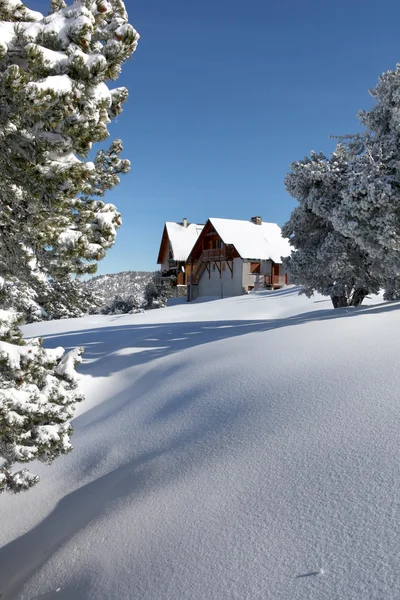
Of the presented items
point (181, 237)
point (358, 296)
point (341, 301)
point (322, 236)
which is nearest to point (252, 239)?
point (181, 237)

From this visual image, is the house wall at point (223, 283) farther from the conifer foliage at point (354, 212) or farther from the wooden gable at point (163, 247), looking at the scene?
the conifer foliage at point (354, 212)

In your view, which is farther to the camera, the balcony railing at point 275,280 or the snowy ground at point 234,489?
the balcony railing at point 275,280

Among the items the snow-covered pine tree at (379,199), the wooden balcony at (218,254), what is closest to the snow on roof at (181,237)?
the wooden balcony at (218,254)

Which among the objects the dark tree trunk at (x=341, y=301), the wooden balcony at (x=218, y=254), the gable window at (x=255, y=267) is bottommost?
the dark tree trunk at (x=341, y=301)

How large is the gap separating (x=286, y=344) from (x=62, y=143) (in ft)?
23.3

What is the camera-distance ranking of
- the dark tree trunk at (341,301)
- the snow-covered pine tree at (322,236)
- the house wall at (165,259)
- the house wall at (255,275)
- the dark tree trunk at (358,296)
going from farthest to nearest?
the house wall at (165,259), the house wall at (255,275), the dark tree trunk at (341,301), the dark tree trunk at (358,296), the snow-covered pine tree at (322,236)

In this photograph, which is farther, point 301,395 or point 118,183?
point 118,183

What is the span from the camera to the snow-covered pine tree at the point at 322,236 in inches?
603

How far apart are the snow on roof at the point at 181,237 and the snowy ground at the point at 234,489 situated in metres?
38.0

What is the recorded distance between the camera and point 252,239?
139 feet

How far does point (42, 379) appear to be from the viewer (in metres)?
5.28

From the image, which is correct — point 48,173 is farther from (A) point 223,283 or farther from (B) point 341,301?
(A) point 223,283

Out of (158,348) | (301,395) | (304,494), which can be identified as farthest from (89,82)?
(158,348)

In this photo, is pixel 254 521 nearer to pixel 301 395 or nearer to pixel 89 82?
pixel 301 395
